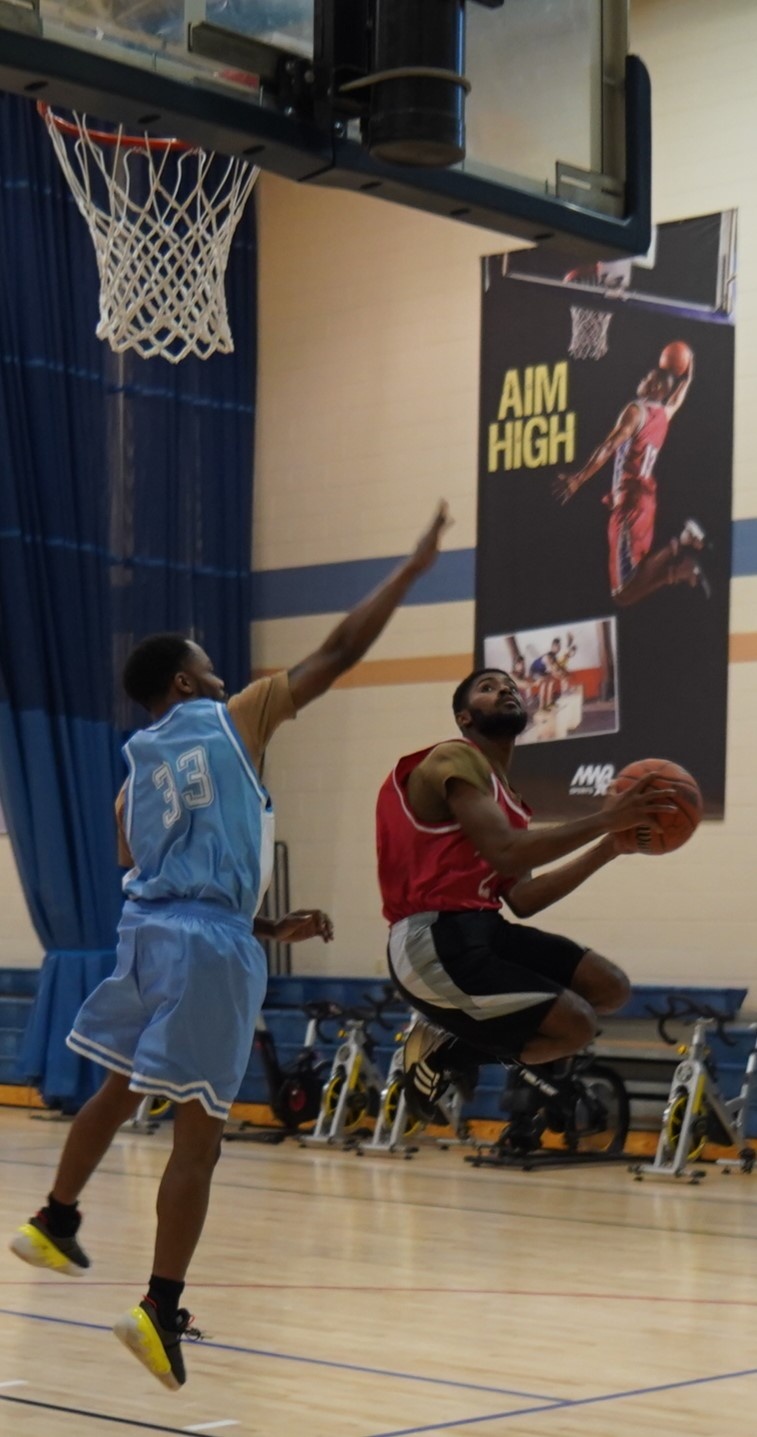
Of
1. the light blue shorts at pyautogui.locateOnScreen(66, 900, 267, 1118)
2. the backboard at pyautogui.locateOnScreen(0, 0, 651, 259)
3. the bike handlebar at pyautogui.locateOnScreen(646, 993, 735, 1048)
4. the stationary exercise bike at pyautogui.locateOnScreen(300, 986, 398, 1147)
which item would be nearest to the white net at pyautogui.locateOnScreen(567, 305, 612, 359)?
the bike handlebar at pyautogui.locateOnScreen(646, 993, 735, 1048)

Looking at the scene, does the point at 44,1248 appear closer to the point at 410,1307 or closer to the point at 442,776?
the point at 442,776

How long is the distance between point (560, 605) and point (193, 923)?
7.51 metres

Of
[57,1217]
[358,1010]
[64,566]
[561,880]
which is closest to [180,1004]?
[57,1217]

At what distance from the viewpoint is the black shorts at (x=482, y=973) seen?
17.5 feet

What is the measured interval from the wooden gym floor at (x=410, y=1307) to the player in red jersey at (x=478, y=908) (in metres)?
0.85

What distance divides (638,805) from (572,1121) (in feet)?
19.0

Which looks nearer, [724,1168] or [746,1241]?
[746,1241]

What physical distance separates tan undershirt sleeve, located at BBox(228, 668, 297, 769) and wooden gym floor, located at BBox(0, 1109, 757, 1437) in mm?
1605

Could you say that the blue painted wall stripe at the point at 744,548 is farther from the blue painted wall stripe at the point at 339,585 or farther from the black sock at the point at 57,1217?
the black sock at the point at 57,1217

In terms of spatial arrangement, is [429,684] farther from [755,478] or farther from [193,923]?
[193,923]

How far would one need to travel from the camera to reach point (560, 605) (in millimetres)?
11766

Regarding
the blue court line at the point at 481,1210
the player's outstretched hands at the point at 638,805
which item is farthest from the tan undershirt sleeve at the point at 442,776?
the blue court line at the point at 481,1210

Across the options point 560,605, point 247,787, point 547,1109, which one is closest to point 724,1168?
point 547,1109

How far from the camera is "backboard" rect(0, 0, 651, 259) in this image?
450cm
